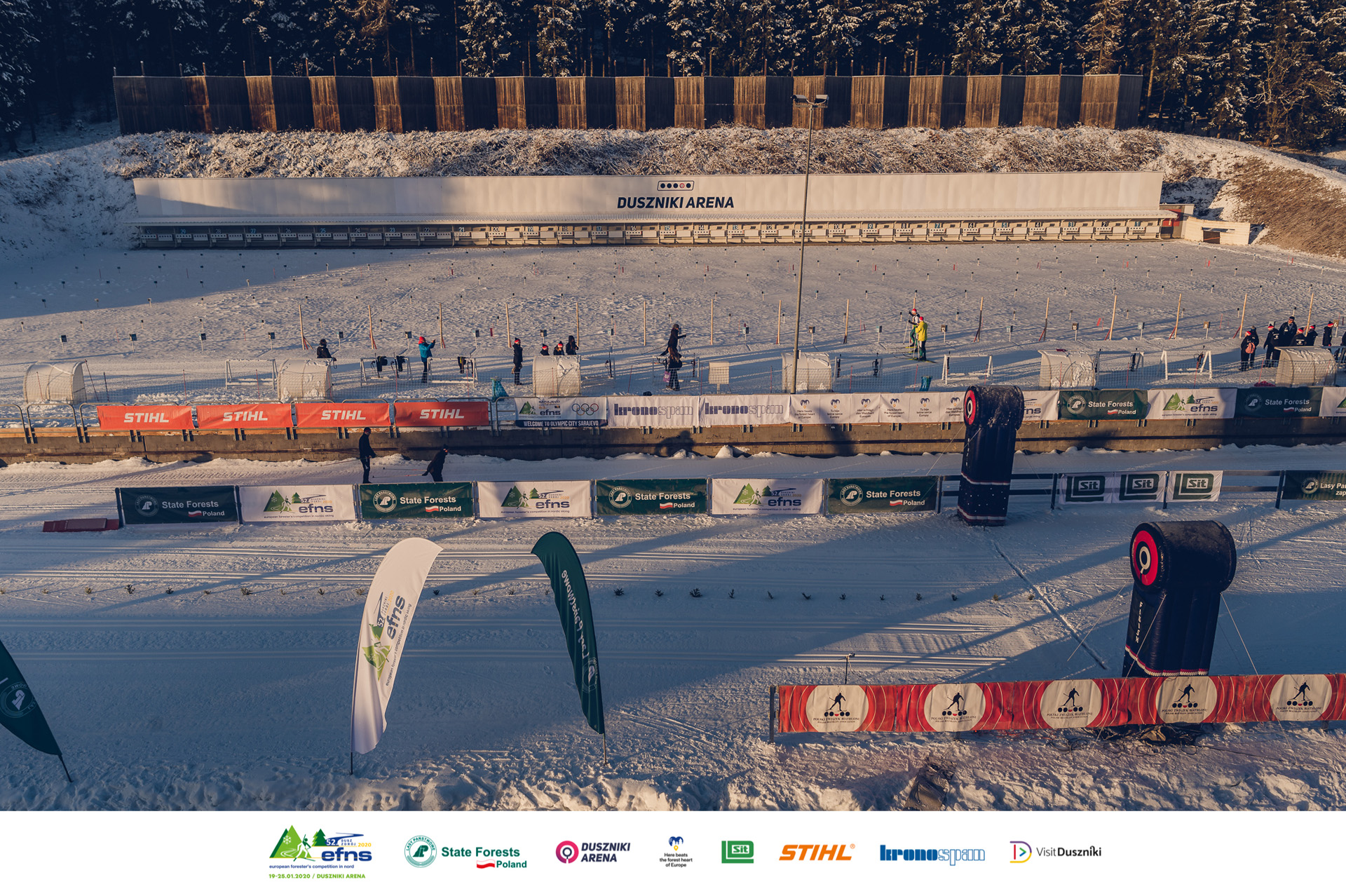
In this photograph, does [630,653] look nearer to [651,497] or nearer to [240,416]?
[651,497]

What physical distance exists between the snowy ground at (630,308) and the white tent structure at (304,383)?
4.06 feet

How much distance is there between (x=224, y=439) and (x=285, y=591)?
31.5ft

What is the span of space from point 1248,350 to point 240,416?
108ft

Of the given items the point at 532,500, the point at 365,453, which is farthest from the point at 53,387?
the point at 532,500

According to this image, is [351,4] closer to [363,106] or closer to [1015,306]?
[363,106]

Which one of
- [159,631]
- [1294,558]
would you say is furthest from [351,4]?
[1294,558]

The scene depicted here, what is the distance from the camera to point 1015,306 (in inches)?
1421

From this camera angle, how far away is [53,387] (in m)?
24.7

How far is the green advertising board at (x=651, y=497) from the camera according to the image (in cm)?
1916

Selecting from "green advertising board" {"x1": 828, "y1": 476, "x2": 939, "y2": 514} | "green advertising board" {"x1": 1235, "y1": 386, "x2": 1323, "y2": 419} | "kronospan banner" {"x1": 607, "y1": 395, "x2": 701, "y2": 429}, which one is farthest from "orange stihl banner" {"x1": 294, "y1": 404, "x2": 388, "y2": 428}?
"green advertising board" {"x1": 1235, "y1": 386, "x2": 1323, "y2": 419}
